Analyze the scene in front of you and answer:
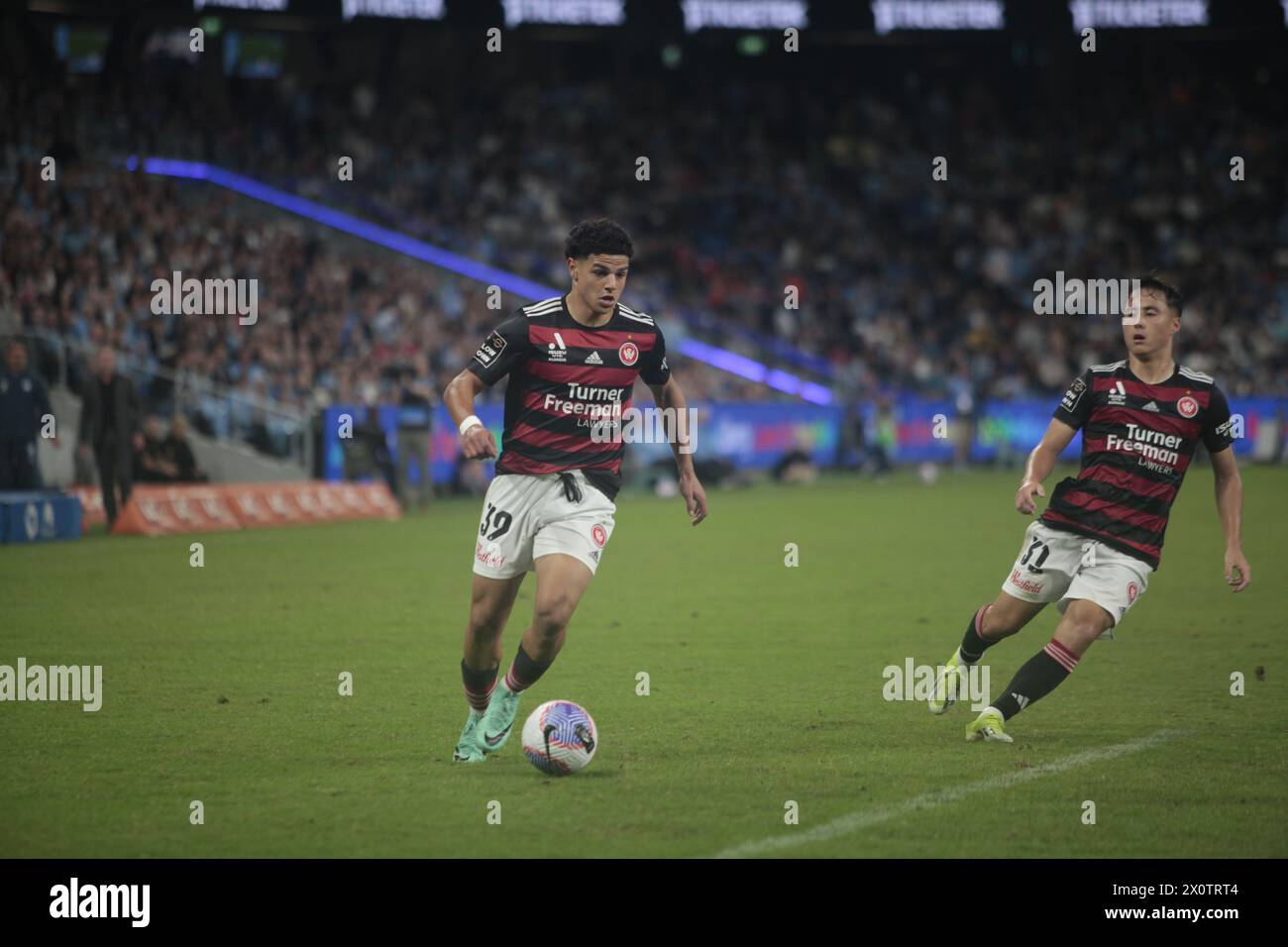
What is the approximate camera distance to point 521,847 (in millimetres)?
5758

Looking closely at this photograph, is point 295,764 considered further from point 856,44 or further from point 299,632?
point 856,44

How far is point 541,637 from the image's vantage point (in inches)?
280

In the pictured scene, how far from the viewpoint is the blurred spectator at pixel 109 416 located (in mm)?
18422

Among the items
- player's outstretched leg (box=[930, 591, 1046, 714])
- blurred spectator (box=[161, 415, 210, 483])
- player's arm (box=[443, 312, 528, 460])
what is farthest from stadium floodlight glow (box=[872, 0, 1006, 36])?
player's arm (box=[443, 312, 528, 460])

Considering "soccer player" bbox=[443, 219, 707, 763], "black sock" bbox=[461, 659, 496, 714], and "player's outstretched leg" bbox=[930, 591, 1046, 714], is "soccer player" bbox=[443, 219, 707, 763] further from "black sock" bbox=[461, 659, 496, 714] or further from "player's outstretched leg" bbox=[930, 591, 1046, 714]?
"player's outstretched leg" bbox=[930, 591, 1046, 714]

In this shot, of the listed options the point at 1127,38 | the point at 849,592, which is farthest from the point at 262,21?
the point at 849,592

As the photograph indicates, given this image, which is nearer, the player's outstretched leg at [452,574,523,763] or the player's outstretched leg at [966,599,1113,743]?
the player's outstretched leg at [452,574,523,763]

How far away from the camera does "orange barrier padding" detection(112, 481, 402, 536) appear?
63.7ft

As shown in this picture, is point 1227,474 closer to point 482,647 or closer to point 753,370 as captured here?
point 482,647

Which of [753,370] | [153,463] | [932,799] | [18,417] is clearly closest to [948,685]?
[932,799]

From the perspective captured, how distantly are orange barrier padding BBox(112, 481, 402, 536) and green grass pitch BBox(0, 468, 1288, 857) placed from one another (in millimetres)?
2906

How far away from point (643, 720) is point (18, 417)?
1235 centimetres

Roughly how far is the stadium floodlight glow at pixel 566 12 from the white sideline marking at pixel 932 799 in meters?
35.3
